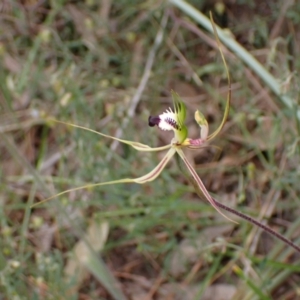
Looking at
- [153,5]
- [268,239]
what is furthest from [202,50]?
[268,239]

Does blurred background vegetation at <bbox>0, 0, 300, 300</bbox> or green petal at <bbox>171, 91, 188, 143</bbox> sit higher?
blurred background vegetation at <bbox>0, 0, 300, 300</bbox>

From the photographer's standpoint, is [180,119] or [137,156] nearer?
[180,119]

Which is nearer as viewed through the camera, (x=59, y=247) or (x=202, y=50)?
(x=59, y=247)

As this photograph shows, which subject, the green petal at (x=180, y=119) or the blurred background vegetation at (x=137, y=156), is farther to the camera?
the blurred background vegetation at (x=137, y=156)

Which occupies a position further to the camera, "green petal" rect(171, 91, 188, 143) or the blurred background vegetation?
the blurred background vegetation

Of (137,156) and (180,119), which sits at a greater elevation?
(137,156)

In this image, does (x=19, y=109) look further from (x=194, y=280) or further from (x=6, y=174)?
(x=194, y=280)

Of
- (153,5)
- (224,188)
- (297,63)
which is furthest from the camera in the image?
(153,5)

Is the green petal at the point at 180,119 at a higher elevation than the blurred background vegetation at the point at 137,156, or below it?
below
